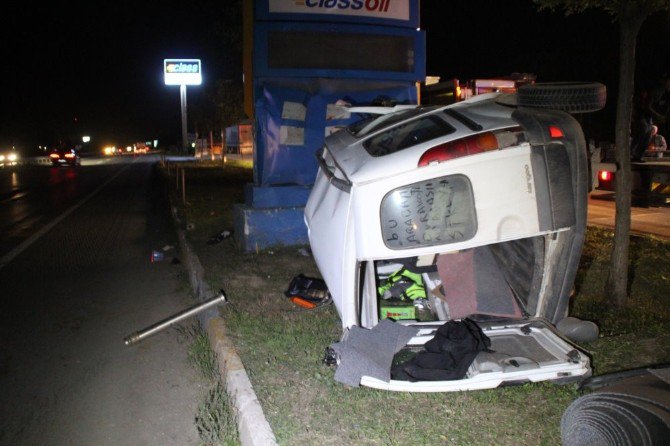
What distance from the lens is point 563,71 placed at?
23.9m

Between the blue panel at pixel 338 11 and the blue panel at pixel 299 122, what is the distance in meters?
0.87

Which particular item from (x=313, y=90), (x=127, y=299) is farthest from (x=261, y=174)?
(x=127, y=299)

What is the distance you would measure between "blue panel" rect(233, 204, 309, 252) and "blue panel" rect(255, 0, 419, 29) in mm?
2721

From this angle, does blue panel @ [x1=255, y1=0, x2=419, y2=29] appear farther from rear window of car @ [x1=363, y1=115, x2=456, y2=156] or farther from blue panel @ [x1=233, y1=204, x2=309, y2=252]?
rear window of car @ [x1=363, y1=115, x2=456, y2=156]

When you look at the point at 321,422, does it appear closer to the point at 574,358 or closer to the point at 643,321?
the point at 574,358

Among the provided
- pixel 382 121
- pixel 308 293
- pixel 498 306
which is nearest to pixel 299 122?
pixel 308 293

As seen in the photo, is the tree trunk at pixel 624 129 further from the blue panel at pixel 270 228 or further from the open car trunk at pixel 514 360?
the blue panel at pixel 270 228

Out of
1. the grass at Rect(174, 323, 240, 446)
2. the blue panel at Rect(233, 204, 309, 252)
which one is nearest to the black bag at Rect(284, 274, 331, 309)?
the grass at Rect(174, 323, 240, 446)

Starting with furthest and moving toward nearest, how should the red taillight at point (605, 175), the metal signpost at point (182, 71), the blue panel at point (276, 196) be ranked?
the metal signpost at point (182, 71) < the red taillight at point (605, 175) < the blue panel at point (276, 196)

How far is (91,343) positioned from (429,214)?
3.62 meters

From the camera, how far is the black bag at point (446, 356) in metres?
3.45

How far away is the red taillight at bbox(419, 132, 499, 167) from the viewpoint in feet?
11.3

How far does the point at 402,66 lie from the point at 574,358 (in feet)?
18.2

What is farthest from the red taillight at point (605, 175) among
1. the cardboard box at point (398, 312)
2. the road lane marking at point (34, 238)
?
the road lane marking at point (34, 238)
